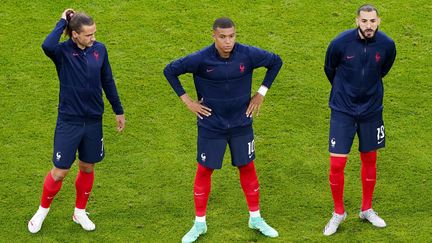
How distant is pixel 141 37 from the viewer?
14695 mm

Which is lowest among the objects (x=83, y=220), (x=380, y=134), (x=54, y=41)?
(x=83, y=220)

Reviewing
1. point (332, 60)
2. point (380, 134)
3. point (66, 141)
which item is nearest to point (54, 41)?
point (66, 141)

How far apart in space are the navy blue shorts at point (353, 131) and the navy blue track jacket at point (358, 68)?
8 cm

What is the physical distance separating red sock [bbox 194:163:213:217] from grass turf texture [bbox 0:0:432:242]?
354 millimetres

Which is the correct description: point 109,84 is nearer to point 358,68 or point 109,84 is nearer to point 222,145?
point 222,145

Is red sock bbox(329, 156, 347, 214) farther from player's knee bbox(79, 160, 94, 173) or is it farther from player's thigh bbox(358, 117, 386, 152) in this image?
player's knee bbox(79, 160, 94, 173)

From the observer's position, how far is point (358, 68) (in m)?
10.4

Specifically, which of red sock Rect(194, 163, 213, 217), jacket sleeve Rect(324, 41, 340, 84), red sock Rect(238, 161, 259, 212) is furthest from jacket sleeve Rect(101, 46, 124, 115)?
jacket sleeve Rect(324, 41, 340, 84)

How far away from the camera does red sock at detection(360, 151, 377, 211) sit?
1085 cm

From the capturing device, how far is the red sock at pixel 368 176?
10852 mm

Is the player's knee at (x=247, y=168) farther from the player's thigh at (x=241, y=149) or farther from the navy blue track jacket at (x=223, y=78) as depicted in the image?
the navy blue track jacket at (x=223, y=78)

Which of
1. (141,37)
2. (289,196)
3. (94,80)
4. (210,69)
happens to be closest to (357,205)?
(289,196)

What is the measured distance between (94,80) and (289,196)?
109 inches

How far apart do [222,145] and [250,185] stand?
60cm
